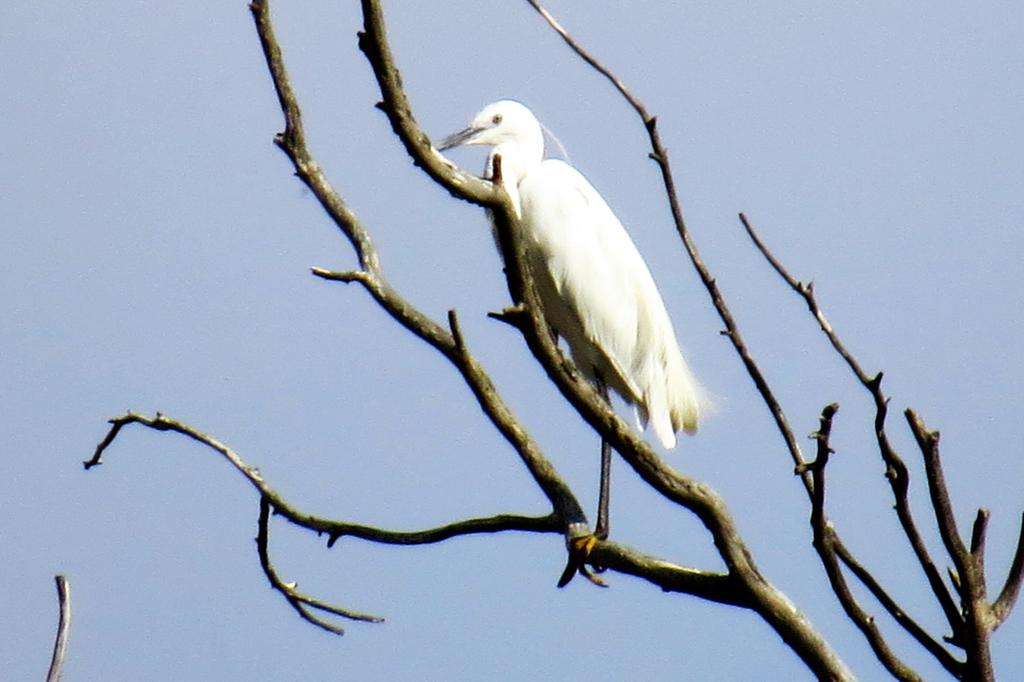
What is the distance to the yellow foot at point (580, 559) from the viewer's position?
4.27m

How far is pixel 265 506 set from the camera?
188 inches

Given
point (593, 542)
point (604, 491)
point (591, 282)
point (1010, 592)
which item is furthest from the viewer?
point (591, 282)

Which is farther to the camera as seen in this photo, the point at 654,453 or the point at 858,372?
the point at 654,453

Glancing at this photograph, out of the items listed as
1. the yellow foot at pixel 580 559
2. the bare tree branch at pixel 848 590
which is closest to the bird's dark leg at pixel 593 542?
the yellow foot at pixel 580 559

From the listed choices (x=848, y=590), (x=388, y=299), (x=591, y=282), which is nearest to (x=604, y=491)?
(x=591, y=282)

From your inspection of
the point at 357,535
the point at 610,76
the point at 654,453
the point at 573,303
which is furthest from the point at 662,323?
the point at 610,76

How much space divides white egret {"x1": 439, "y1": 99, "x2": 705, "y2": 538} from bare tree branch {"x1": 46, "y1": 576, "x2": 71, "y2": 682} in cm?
412

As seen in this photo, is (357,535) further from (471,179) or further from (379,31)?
(379,31)

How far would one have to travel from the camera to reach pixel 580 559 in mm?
4418

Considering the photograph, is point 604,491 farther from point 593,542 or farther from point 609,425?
point 609,425

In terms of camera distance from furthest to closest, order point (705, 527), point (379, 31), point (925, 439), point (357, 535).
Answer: point (357, 535), point (705, 527), point (379, 31), point (925, 439)

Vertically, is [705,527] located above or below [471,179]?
below

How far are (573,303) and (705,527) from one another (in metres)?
3.17

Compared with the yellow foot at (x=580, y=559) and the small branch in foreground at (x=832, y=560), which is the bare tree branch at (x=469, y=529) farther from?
the small branch in foreground at (x=832, y=560)
